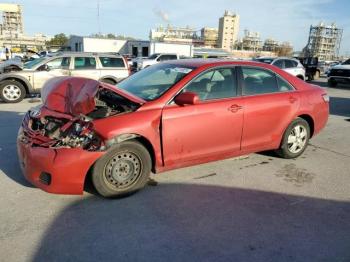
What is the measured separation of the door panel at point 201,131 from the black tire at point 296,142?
105cm

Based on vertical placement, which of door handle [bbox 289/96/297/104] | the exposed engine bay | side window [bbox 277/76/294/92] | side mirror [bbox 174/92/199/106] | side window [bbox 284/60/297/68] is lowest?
the exposed engine bay

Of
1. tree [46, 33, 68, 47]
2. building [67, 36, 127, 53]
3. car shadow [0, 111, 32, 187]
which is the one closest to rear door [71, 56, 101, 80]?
car shadow [0, 111, 32, 187]

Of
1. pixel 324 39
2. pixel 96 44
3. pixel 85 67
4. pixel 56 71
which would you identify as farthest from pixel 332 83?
pixel 324 39

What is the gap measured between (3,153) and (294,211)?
4.44 meters

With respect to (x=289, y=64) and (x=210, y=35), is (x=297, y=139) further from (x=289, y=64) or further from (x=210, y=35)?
(x=210, y=35)

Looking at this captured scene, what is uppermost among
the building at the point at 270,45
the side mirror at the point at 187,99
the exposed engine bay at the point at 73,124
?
the building at the point at 270,45

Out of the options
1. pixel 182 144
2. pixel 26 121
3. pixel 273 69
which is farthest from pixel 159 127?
pixel 273 69

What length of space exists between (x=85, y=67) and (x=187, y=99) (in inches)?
344

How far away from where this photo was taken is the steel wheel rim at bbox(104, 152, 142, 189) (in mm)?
3800

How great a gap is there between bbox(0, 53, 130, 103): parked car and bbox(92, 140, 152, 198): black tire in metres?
8.12

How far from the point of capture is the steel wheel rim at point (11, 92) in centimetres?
1052

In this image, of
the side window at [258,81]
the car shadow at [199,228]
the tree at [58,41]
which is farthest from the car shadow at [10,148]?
the tree at [58,41]

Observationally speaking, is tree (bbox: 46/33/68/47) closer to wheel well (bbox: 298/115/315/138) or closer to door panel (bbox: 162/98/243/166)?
wheel well (bbox: 298/115/315/138)

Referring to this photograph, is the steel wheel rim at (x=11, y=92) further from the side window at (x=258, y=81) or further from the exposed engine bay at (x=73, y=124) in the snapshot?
the side window at (x=258, y=81)
